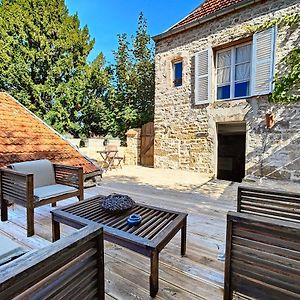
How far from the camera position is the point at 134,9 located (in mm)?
10375

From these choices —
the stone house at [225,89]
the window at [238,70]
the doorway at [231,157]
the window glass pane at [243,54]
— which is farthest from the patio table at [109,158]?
the window glass pane at [243,54]

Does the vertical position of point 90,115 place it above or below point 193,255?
above

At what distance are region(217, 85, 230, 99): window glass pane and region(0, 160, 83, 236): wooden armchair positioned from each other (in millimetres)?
4883

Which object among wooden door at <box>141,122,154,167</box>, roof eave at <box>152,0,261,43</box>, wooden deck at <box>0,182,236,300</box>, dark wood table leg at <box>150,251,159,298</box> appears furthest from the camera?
wooden door at <box>141,122,154,167</box>

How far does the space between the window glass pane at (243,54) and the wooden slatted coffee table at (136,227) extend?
17.8ft

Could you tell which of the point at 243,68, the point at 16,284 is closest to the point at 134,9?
the point at 243,68

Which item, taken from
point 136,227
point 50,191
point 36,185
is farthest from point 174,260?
point 36,185

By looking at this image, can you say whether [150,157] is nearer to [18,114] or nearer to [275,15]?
[18,114]

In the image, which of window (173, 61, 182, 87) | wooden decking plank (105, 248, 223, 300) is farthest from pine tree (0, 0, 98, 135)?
wooden decking plank (105, 248, 223, 300)

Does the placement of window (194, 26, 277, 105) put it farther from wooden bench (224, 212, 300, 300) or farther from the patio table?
wooden bench (224, 212, 300, 300)

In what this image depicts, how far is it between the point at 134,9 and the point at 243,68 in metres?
6.92

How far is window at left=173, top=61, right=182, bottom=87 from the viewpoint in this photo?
730 centimetres

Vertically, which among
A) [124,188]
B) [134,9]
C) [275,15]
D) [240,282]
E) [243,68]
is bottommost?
[124,188]

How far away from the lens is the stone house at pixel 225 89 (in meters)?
5.36
